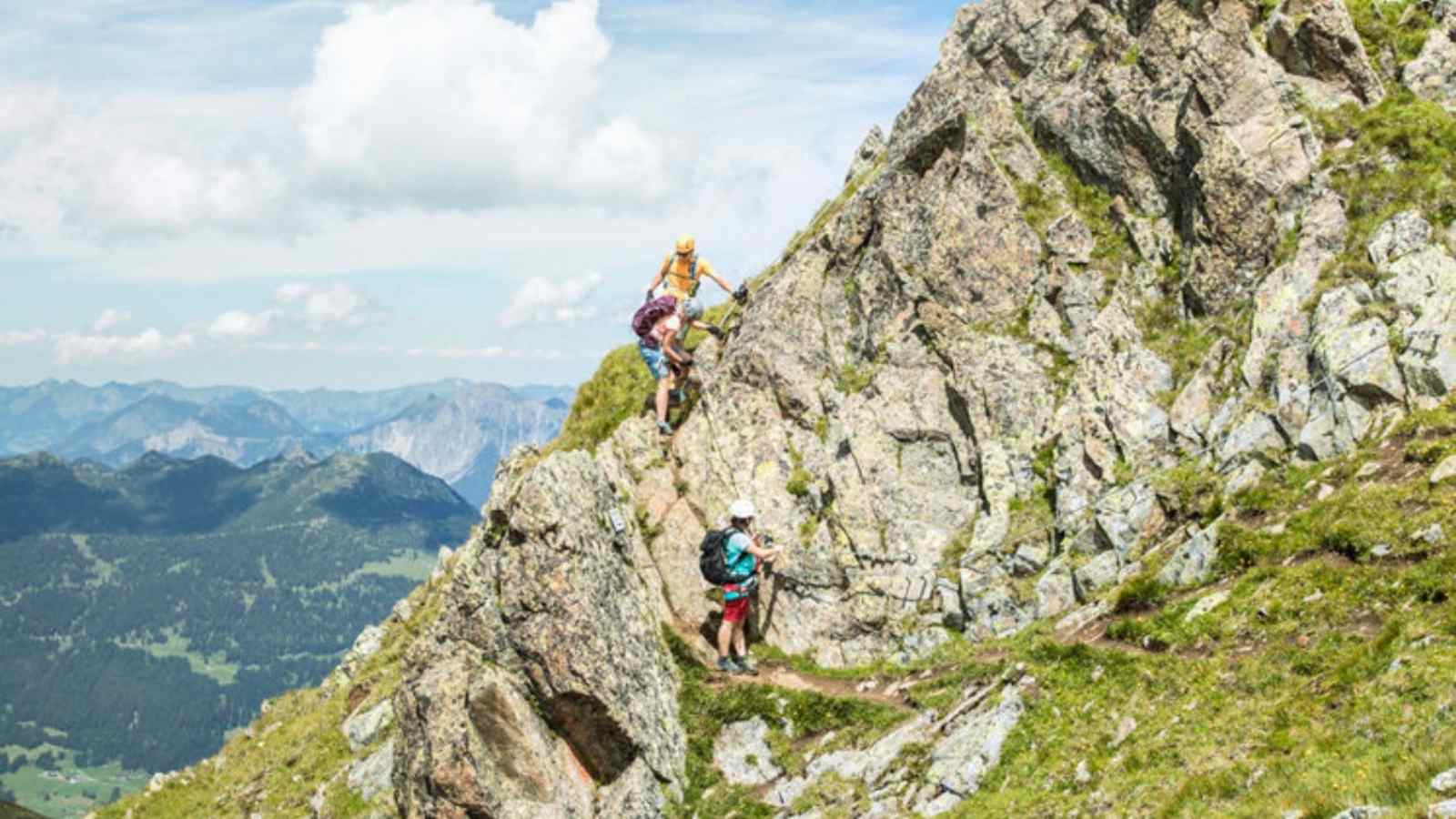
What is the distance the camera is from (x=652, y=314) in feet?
106

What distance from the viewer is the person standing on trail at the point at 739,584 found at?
26250 millimetres

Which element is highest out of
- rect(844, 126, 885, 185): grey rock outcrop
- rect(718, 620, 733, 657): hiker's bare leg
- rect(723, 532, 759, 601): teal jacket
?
rect(844, 126, 885, 185): grey rock outcrop

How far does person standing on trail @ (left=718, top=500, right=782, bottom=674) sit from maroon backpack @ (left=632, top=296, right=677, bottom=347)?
29.1ft

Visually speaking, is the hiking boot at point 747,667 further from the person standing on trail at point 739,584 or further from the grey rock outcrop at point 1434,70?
the grey rock outcrop at point 1434,70

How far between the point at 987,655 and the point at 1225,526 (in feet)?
21.7

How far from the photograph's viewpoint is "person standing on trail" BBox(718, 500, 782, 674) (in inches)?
1033

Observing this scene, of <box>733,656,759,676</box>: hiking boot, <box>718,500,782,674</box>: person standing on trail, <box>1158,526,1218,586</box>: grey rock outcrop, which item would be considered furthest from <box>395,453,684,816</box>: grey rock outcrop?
<box>1158,526,1218,586</box>: grey rock outcrop

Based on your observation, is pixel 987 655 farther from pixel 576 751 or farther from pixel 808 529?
pixel 576 751

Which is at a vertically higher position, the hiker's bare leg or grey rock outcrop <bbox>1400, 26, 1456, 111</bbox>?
grey rock outcrop <bbox>1400, 26, 1456, 111</bbox>

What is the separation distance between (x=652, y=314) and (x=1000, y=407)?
41.6ft

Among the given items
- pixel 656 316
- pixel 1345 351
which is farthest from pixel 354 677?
pixel 1345 351

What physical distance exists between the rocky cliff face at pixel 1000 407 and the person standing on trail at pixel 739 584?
4.78 feet

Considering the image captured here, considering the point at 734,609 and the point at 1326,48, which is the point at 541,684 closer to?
the point at 734,609

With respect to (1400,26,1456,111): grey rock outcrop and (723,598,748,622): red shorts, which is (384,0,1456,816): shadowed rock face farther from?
(723,598,748,622): red shorts
